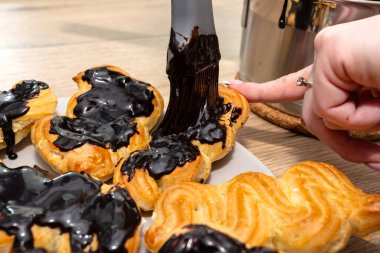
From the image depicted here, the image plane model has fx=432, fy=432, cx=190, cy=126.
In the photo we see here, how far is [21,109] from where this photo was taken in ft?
2.95

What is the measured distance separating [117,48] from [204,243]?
3.94 feet

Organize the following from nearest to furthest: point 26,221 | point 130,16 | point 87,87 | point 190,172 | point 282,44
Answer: point 26,221 < point 190,172 < point 87,87 < point 282,44 < point 130,16

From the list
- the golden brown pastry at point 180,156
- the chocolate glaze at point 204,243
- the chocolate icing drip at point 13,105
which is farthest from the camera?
the chocolate icing drip at point 13,105

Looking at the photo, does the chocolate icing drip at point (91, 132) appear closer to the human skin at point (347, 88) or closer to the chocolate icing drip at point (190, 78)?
the chocolate icing drip at point (190, 78)

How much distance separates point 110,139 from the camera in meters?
0.86

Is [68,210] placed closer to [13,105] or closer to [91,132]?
[91,132]

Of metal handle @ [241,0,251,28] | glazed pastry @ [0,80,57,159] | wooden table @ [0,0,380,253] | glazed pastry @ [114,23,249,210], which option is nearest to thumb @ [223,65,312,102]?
glazed pastry @ [114,23,249,210]

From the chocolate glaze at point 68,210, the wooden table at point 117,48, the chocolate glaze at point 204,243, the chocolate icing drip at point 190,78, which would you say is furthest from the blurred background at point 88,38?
the chocolate glaze at point 204,243

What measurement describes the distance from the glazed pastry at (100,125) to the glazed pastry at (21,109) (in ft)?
0.14

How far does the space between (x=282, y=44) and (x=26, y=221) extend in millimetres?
766

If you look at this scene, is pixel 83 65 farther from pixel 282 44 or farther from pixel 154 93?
pixel 282 44

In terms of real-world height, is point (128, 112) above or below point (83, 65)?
above

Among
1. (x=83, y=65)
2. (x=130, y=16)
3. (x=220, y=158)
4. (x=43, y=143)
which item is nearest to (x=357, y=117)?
(x=220, y=158)

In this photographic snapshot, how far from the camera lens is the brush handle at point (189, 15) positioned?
0.84m
